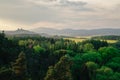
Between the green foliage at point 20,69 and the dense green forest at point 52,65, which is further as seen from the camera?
the dense green forest at point 52,65

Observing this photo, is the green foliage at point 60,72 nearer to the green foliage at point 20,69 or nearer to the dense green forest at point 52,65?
the dense green forest at point 52,65

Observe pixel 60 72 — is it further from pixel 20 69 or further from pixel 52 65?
pixel 52 65

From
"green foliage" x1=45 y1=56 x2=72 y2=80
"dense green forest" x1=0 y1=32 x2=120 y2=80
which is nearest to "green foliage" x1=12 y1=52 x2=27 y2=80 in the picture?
"dense green forest" x1=0 y1=32 x2=120 y2=80

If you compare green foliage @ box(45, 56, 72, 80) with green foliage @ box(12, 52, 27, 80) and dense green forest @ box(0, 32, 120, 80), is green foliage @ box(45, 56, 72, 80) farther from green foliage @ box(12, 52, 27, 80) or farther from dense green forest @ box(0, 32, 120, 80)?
green foliage @ box(12, 52, 27, 80)

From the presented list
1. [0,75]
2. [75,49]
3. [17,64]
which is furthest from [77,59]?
[0,75]

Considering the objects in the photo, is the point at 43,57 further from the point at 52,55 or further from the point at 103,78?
the point at 103,78

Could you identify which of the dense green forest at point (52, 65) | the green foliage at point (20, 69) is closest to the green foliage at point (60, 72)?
the dense green forest at point (52, 65)

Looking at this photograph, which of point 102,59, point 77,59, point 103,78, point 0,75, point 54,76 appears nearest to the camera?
point 0,75

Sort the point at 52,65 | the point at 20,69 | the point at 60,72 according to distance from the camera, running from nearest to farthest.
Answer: the point at 20,69
the point at 60,72
the point at 52,65

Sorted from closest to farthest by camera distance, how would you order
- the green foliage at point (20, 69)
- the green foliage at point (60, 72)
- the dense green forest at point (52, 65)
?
the green foliage at point (20, 69), the green foliage at point (60, 72), the dense green forest at point (52, 65)

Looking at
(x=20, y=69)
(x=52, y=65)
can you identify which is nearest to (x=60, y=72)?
(x=20, y=69)

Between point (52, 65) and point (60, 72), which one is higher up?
point (60, 72)
